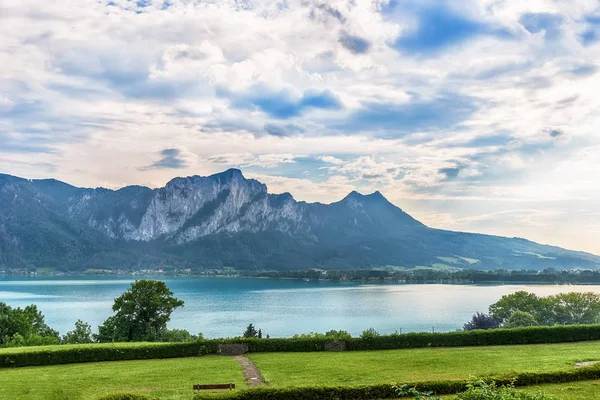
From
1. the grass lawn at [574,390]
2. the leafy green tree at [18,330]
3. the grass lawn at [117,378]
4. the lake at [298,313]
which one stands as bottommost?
the lake at [298,313]

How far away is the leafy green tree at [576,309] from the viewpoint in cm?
7325

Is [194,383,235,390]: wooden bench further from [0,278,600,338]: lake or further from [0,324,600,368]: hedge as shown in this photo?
[0,278,600,338]: lake

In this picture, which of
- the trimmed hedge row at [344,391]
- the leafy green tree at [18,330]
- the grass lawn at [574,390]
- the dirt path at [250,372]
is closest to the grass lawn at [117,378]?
the dirt path at [250,372]

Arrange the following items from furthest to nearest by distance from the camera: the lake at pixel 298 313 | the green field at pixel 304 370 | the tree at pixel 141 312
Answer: the lake at pixel 298 313 < the tree at pixel 141 312 < the green field at pixel 304 370

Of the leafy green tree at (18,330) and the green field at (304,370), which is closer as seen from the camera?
the green field at (304,370)

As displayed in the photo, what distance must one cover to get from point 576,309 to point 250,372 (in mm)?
66146

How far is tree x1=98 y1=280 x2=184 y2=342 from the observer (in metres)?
49.4

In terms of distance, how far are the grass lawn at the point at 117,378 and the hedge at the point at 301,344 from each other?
3.90 feet

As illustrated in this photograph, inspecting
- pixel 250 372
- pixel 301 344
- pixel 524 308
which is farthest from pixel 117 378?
pixel 524 308

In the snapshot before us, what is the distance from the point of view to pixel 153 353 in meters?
33.1

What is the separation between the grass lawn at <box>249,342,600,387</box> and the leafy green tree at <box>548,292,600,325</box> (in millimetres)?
44470

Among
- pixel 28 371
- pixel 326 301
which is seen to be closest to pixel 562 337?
pixel 28 371

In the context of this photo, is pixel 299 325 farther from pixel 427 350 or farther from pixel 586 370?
pixel 586 370

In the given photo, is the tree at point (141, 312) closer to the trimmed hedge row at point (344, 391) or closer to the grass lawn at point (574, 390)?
the trimmed hedge row at point (344, 391)
